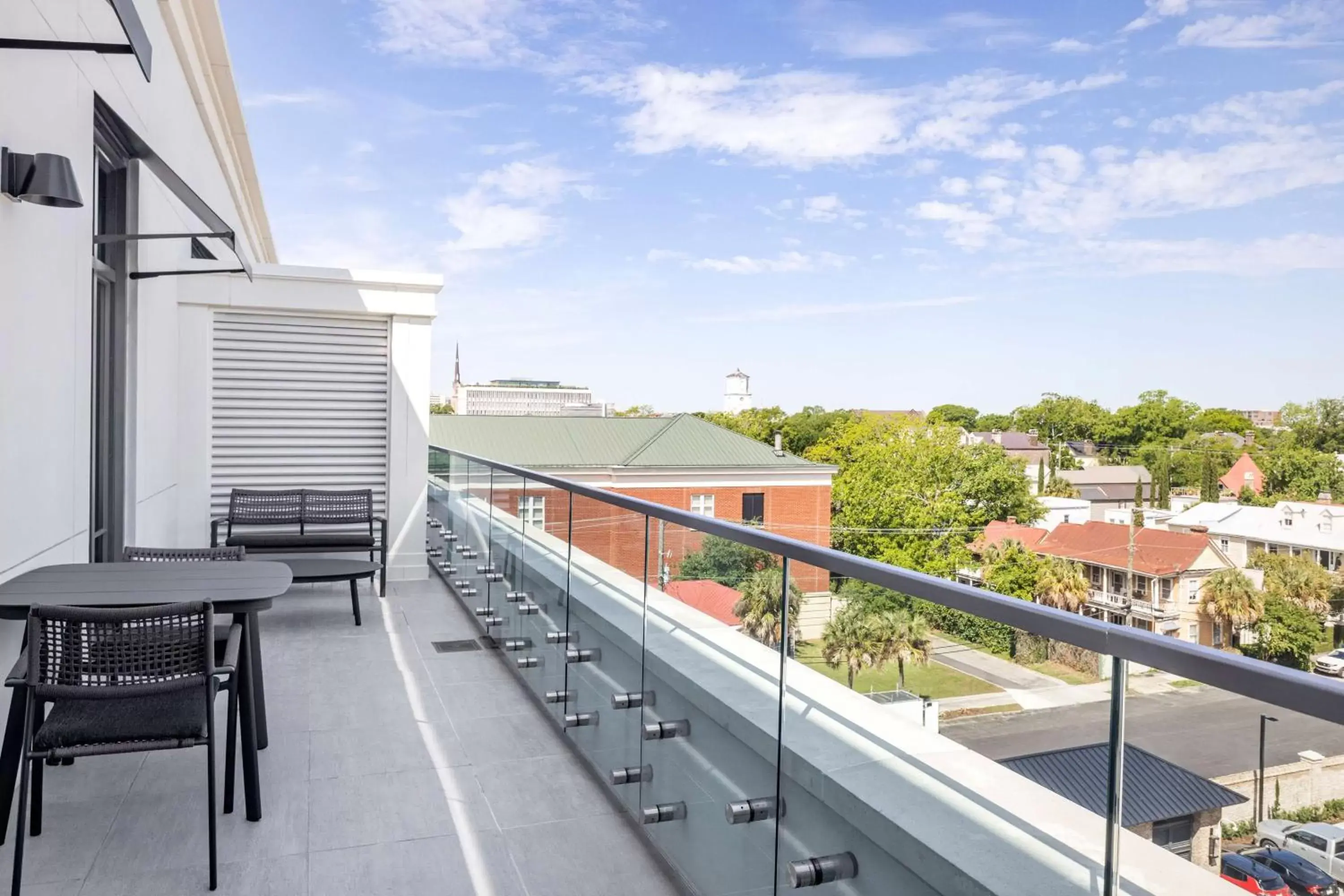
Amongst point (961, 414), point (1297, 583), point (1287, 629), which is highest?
point (961, 414)

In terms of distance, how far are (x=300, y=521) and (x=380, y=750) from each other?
4114 mm

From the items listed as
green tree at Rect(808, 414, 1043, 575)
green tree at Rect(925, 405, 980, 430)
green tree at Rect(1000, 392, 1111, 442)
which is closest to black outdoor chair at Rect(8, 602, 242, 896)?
green tree at Rect(808, 414, 1043, 575)

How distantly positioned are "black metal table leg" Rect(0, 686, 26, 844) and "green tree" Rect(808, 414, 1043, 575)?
61.1 metres

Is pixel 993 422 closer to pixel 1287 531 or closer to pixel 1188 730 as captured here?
pixel 1287 531

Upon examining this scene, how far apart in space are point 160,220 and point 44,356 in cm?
298

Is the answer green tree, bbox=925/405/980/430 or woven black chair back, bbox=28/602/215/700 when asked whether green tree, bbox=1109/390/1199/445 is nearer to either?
green tree, bbox=925/405/980/430

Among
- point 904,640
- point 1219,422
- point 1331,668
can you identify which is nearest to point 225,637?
point 904,640

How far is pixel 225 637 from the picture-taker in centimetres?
352

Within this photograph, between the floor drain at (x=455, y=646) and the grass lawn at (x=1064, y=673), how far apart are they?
4.75 meters

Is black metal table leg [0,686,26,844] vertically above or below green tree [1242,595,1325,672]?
above

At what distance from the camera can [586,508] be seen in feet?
12.8

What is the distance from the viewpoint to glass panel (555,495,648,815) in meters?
3.27

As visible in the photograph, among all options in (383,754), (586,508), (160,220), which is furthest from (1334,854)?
(160,220)

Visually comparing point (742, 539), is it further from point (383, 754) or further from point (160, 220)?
point (160, 220)
